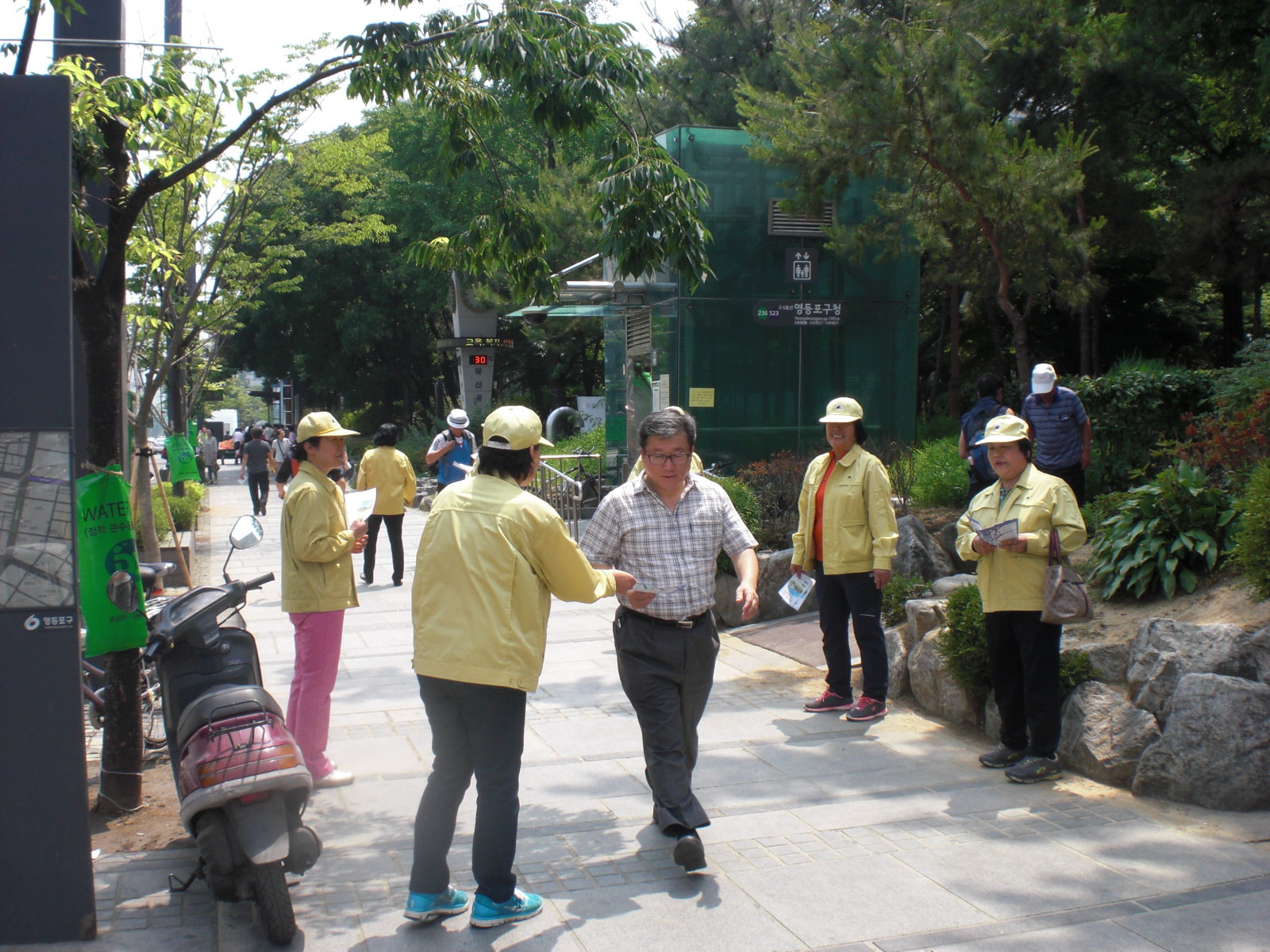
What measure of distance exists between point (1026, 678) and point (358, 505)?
132 inches

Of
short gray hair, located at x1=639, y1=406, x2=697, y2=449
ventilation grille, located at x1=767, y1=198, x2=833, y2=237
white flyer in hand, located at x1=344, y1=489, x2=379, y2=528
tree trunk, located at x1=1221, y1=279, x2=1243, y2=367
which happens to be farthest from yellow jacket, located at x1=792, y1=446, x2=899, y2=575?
tree trunk, located at x1=1221, y1=279, x2=1243, y2=367

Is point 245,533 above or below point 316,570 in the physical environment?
above

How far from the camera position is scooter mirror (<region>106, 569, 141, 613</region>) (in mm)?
4781

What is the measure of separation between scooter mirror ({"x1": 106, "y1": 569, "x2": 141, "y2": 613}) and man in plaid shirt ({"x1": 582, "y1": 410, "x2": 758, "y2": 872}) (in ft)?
6.42

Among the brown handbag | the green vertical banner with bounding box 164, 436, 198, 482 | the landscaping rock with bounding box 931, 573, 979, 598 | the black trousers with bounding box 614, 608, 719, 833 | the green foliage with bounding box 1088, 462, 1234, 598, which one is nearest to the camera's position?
the black trousers with bounding box 614, 608, 719, 833

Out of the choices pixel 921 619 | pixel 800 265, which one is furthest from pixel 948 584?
pixel 800 265

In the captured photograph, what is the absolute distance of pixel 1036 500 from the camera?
5379mm

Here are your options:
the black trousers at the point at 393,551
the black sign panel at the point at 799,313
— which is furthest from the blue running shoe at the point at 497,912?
the black sign panel at the point at 799,313

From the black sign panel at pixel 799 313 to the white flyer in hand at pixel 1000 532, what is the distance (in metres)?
8.77

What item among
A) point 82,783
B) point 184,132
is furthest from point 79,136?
point 184,132

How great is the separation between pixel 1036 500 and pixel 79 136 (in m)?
4.78

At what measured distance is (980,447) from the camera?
9750 millimetres

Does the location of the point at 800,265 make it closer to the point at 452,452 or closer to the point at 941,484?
the point at 941,484

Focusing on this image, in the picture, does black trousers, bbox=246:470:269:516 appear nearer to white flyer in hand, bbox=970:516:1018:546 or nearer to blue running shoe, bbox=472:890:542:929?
white flyer in hand, bbox=970:516:1018:546
